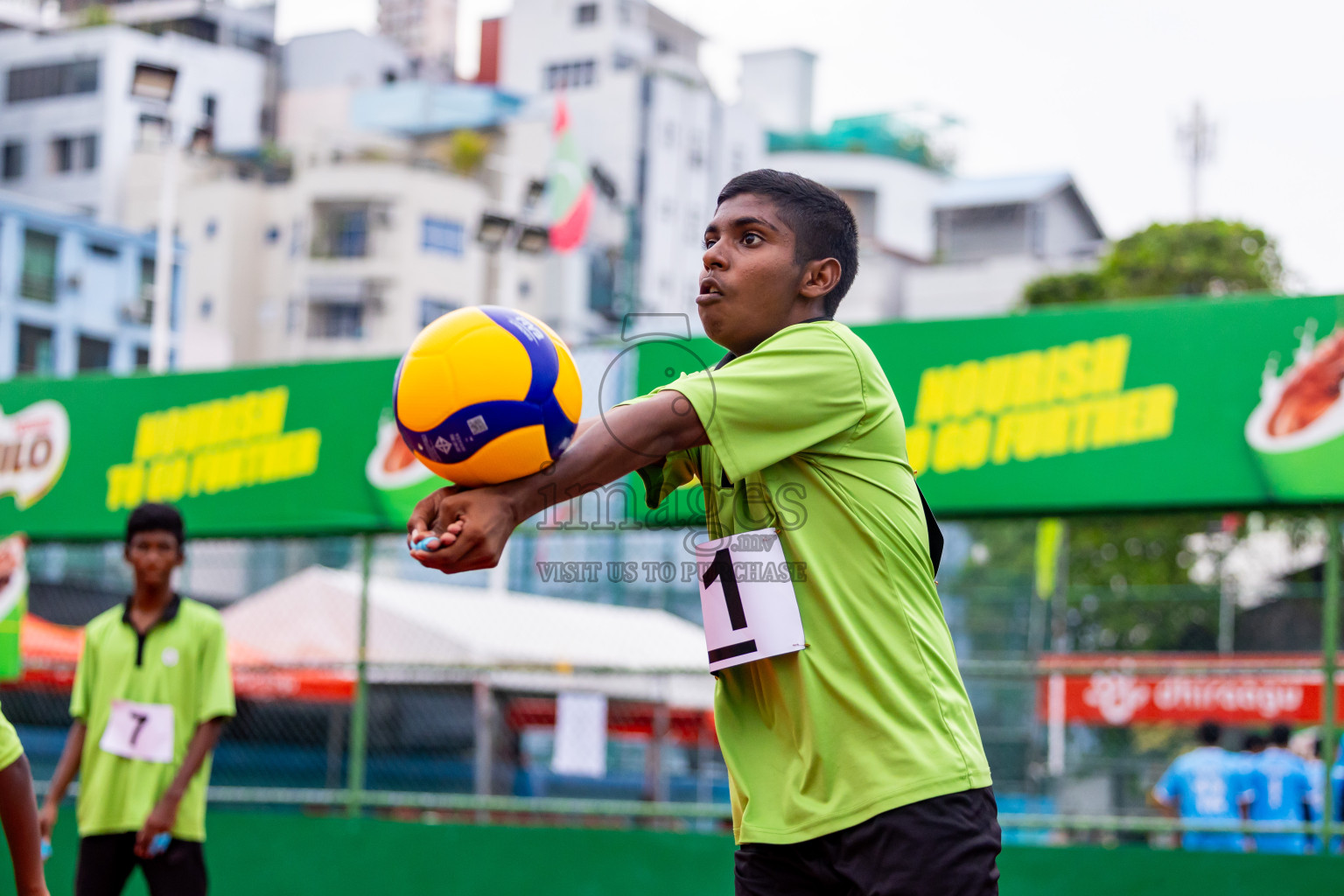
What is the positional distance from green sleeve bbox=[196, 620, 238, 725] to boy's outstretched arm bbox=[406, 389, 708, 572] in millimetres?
3545

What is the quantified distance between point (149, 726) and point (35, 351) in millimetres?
39827

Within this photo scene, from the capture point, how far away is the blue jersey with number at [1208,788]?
9109mm

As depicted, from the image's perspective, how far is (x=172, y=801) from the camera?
17.6 ft

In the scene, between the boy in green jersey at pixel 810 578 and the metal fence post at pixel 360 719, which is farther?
the metal fence post at pixel 360 719

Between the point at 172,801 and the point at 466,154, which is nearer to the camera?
the point at 172,801

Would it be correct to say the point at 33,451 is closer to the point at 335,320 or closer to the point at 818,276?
the point at 818,276

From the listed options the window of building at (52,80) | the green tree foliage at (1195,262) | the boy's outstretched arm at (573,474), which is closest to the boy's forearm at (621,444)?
the boy's outstretched arm at (573,474)

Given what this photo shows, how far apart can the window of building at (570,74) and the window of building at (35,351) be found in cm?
2145

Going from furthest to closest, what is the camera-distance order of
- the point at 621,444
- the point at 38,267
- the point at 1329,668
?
the point at 38,267
the point at 1329,668
the point at 621,444

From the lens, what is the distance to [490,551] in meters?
2.28

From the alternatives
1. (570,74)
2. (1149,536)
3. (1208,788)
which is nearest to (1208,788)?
(1208,788)

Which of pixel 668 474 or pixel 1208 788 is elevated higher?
pixel 668 474

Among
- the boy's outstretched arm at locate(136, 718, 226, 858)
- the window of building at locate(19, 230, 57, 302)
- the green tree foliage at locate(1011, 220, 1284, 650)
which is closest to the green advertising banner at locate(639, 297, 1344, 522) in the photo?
the boy's outstretched arm at locate(136, 718, 226, 858)

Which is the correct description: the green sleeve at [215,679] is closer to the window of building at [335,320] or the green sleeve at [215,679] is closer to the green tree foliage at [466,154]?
the window of building at [335,320]
